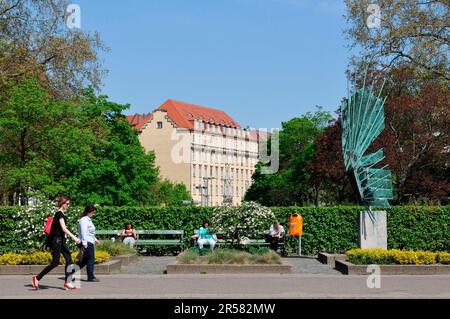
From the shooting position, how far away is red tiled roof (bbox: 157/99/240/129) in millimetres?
134250

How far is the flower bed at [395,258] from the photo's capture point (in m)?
20.8

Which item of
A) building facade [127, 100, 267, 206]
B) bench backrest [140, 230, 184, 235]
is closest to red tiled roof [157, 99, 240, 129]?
building facade [127, 100, 267, 206]

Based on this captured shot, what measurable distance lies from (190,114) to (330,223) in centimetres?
10836

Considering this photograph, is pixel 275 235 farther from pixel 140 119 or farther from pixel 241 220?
pixel 140 119

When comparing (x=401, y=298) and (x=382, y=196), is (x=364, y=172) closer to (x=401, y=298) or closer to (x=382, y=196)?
(x=382, y=196)

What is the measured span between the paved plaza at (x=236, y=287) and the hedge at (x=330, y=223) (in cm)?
1095

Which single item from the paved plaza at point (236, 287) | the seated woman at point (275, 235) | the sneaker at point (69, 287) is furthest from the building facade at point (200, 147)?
the sneaker at point (69, 287)

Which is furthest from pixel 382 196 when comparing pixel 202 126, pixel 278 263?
pixel 202 126

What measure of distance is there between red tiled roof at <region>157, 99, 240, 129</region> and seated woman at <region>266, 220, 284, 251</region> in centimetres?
10131

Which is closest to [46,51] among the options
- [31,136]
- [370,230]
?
[31,136]

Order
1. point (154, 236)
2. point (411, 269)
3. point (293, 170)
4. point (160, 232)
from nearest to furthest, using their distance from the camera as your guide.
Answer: point (411, 269) < point (160, 232) < point (154, 236) < point (293, 170)

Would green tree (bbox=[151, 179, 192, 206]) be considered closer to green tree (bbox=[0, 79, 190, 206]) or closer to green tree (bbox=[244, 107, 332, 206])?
green tree (bbox=[244, 107, 332, 206])

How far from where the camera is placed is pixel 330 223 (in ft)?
105

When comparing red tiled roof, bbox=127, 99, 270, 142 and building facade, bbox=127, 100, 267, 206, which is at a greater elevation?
red tiled roof, bbox=127, 99, 270, 142
